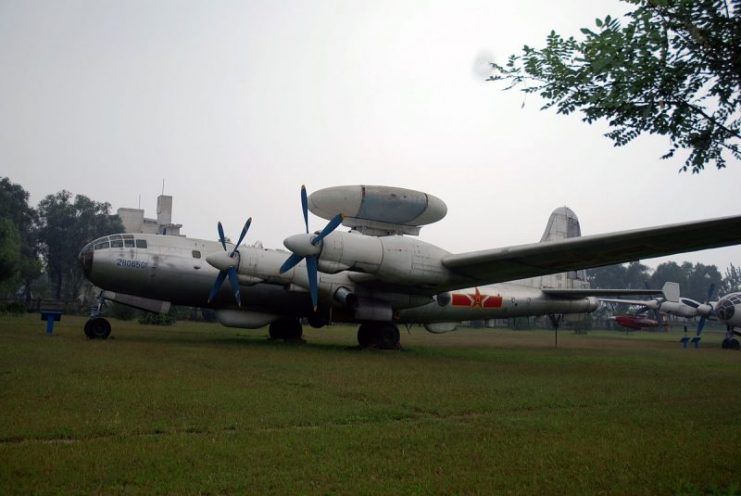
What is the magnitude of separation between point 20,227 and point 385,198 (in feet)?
238

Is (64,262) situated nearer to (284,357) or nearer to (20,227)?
(20,227)

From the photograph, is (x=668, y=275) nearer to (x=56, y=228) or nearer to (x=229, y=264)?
(x=56, y=228)

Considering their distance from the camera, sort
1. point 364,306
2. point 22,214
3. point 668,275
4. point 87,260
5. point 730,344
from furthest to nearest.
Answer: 1. point 668,275
2. point 22,214
3. point 730,344
4. point 364,306
5. point 87,260

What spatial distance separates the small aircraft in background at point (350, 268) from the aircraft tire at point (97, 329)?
0.11ft

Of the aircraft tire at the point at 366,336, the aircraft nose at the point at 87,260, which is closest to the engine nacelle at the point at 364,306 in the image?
the aircraft tire at the point at 366,336

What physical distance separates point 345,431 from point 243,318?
13773 millimetres

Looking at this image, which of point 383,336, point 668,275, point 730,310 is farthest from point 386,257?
point 668,275

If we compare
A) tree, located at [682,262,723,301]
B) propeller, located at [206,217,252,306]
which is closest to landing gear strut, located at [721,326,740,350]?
propeller, located at [206,217,252,306]

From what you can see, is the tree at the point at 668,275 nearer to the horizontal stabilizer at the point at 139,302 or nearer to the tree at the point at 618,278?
the tree at the point at 618,278

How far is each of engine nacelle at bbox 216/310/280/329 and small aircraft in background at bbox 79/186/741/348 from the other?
0.04 m

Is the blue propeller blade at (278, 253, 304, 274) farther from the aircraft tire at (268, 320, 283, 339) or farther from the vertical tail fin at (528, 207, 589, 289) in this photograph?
the vertical tail fin at (528, 207, 589, 289)

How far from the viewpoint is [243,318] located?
1998 cm

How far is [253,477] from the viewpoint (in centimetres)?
490

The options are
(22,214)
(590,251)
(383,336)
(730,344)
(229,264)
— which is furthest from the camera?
(22,214)
